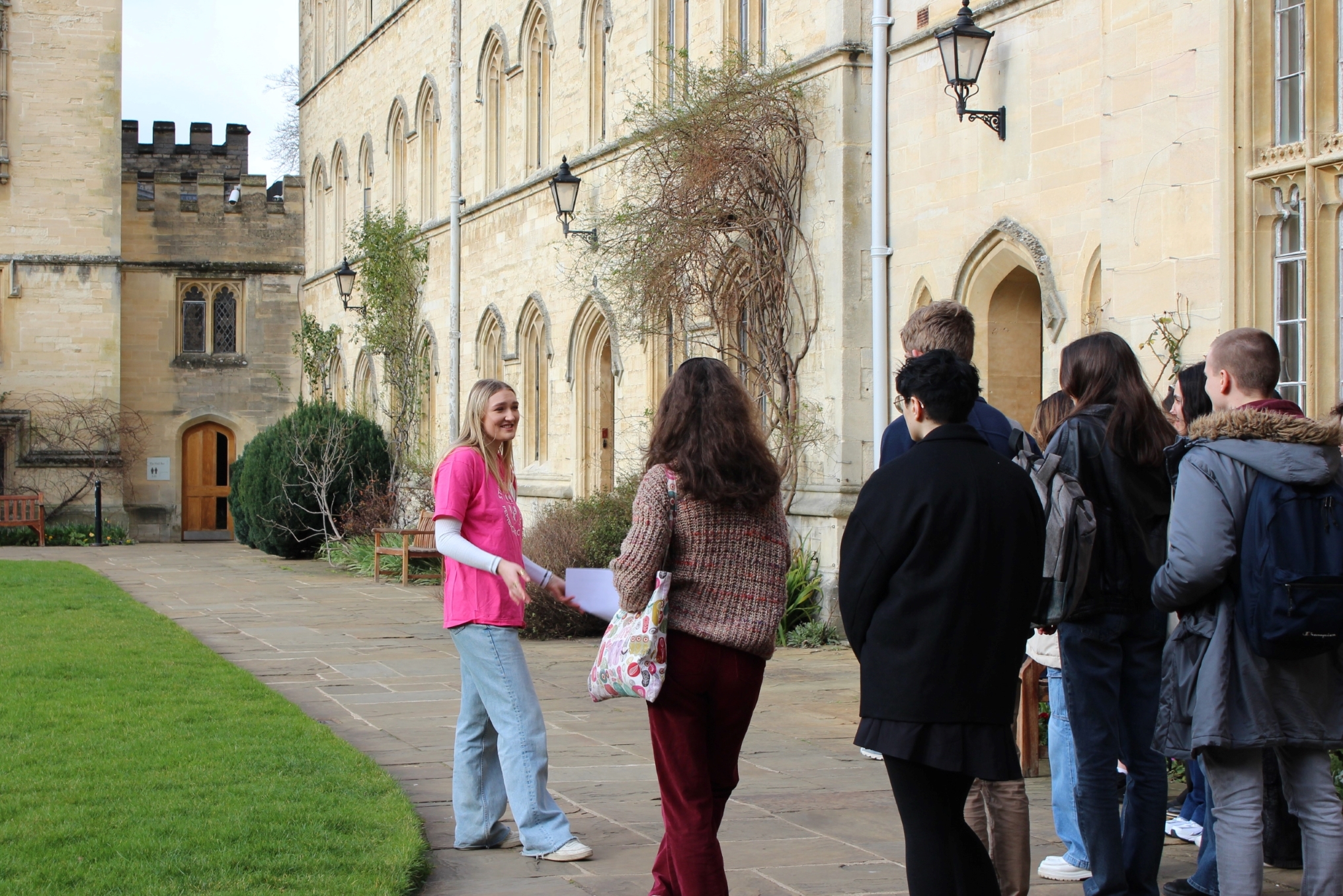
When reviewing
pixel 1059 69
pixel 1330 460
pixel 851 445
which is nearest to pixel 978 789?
pixel 1330 460

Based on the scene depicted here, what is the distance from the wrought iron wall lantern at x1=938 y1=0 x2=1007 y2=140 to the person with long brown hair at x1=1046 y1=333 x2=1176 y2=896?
6068 millimetres

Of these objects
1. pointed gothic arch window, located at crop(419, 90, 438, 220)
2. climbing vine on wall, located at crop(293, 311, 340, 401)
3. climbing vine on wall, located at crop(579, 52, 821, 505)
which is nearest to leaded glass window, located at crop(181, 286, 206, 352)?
climbing vine on wall, located at crop(293, 311, 340, 401)

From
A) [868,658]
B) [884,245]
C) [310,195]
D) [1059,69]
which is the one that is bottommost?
[868,658]

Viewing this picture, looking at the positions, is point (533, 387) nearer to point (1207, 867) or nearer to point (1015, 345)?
point (1015, 345)

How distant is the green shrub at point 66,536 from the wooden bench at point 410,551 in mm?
9520

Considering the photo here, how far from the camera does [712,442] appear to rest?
12.6 ft

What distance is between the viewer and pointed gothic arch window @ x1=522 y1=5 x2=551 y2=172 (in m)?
18.2

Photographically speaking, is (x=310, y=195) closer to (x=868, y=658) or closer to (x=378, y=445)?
(x=378, y=445)

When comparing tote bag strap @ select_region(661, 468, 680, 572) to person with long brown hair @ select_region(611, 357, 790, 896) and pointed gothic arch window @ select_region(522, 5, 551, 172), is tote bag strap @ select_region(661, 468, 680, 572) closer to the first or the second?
person with long brown hair @ select_region(611, 357, 790, 896)

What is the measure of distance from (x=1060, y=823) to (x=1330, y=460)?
1538mm

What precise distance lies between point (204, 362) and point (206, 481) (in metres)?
2.30

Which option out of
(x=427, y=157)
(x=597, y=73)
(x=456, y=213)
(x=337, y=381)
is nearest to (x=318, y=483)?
(x=456, y=213)

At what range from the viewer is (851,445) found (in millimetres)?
11602

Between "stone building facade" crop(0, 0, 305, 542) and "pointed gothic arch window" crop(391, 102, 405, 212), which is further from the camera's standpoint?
"stone building facade" crop(0, 0, 305, 542)
